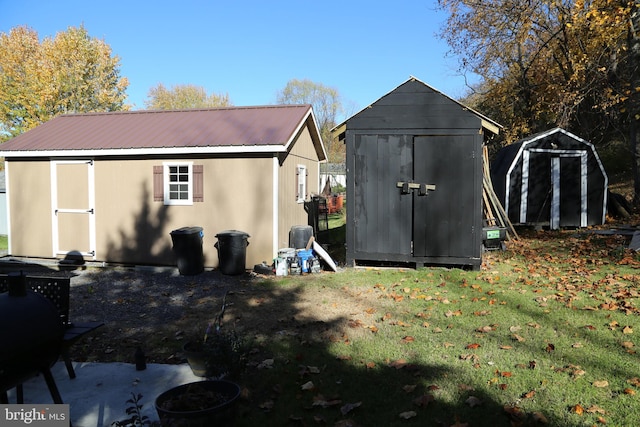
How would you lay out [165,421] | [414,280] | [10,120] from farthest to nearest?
[10,120] → [414,280] → [165,421]

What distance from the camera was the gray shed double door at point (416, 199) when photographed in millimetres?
8891

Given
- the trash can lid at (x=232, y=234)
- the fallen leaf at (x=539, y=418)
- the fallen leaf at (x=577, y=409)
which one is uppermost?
the trash can lid at (x=232, y=234)

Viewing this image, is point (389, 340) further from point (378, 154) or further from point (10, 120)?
point (10, 120)

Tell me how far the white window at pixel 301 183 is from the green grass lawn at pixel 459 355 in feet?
14.6

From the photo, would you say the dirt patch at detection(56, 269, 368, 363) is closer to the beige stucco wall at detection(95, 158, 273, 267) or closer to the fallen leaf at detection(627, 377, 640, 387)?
the beige stucco wall at detection(95, 158, 273, 267)

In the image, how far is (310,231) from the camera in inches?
429

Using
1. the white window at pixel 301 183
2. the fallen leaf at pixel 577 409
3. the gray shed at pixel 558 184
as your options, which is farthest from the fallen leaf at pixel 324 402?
the gray shed at pixel 558 184

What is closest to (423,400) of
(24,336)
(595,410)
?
(595,410)

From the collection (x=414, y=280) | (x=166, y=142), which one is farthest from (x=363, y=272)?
(x=166, y=142)

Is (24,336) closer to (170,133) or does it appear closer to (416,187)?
(416,187)

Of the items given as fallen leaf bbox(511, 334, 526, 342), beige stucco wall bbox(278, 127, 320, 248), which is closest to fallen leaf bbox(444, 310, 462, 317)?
fallen leaf bbox(511, 334, 526, 342)

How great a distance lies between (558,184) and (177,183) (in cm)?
1191

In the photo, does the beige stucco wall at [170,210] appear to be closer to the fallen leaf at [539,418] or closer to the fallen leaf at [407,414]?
the fallen leaf at [407,414]

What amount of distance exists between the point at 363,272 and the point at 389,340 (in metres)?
3.91
